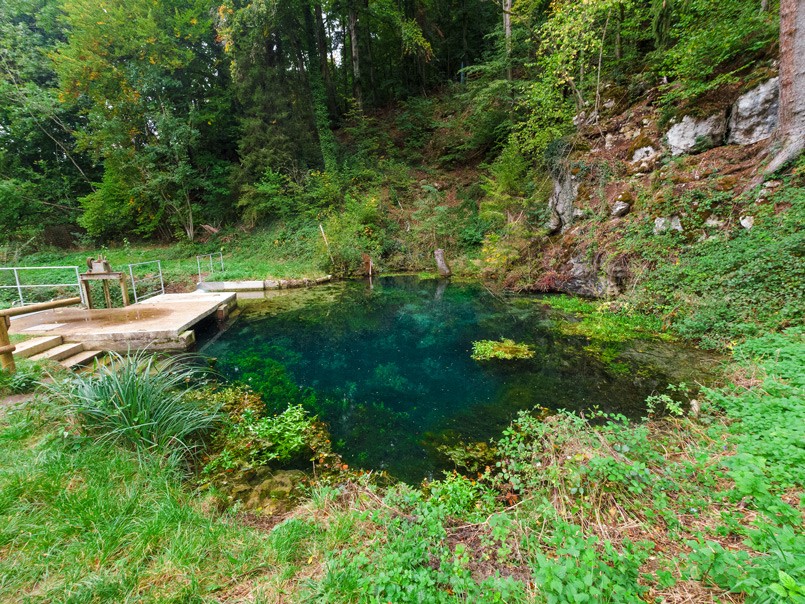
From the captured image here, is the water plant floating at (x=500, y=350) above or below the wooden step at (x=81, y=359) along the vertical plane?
below

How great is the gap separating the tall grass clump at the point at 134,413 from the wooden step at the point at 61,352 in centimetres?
163

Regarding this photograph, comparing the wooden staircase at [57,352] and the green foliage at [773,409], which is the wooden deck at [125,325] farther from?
the green foliage at [773,409]

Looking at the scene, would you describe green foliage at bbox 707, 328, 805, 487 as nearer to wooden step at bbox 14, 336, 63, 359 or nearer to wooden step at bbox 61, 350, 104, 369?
wooden step at bbox 61, 350, 104, 369

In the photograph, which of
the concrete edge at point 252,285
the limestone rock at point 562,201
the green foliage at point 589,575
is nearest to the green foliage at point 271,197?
the concrete edge at point 252,285

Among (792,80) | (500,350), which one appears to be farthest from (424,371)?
(792,80)

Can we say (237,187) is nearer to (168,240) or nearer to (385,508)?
(168,240)

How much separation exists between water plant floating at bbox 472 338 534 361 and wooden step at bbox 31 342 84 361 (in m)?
5.91

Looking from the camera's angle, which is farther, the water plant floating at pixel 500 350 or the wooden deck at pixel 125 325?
the water plant floating at pixel 500 350

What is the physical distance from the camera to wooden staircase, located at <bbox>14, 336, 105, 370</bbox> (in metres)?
4.21

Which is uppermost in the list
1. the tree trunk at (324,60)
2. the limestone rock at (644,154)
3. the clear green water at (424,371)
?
the tree trunk at (324,60)

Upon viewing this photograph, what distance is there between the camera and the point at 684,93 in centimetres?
672

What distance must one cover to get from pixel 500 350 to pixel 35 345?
6653mm

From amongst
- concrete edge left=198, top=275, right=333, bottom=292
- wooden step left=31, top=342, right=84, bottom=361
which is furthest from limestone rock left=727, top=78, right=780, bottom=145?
wooden step left=31, top=342, right=84, bottom=361

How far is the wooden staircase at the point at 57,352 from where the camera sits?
4.21 m
